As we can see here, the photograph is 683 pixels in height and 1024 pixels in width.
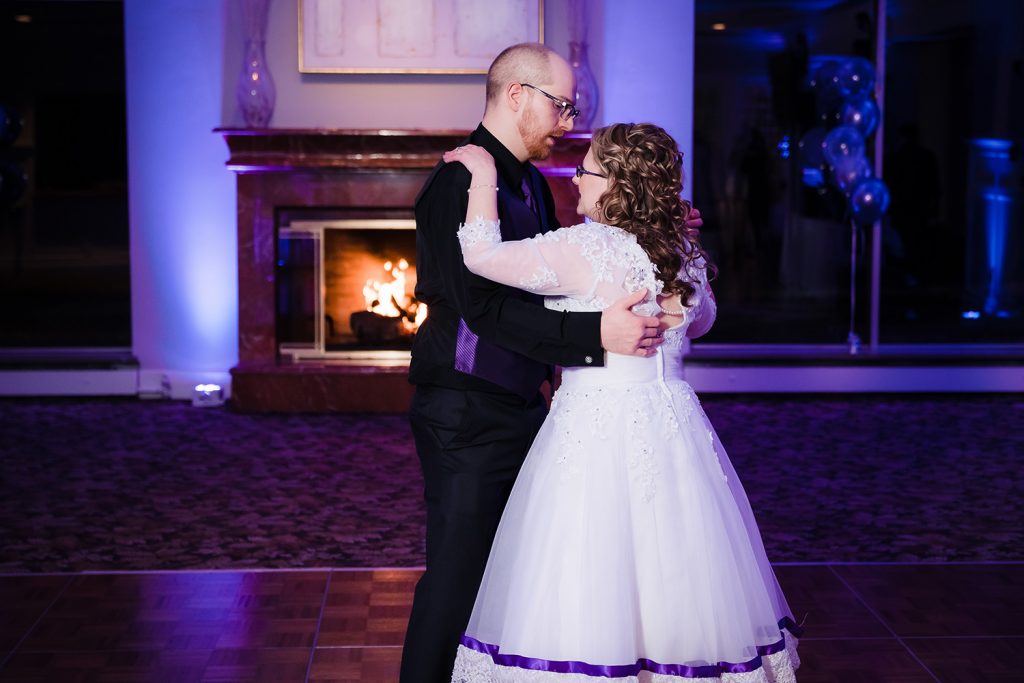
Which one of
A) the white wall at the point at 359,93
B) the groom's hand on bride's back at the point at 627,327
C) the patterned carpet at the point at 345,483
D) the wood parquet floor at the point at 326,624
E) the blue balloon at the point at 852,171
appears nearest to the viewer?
the groom's hand on bride's back at the point at 627,327

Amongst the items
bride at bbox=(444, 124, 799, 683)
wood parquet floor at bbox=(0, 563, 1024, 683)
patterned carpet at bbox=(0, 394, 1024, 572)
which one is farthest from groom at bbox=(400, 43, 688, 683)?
patterned carpet at bbox=(0, 394, 1024, 572)

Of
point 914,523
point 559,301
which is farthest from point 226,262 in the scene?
point 559,301

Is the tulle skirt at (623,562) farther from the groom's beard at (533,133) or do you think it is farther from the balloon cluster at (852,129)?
the balloon cluster at (852,129)

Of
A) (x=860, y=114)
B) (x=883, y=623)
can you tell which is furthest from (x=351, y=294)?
(x=883, y=623)

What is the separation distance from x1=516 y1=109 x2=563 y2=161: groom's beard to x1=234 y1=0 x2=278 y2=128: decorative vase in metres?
4.55

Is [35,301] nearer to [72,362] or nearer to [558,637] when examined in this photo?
[72,362]

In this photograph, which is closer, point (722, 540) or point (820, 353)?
point (722, 540)

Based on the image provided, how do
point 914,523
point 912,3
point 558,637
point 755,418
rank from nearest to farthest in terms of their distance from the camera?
1. point 558,637
2. point 914,523
3. point 755,418
4. point 912,3

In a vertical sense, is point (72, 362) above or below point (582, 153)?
below

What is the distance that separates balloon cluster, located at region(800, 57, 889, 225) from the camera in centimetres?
705

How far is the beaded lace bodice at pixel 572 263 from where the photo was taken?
227cm

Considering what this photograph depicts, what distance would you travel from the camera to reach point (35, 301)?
31.1ft

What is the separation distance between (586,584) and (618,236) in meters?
0.68

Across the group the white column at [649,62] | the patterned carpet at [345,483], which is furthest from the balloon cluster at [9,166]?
the white column at [649,62]
